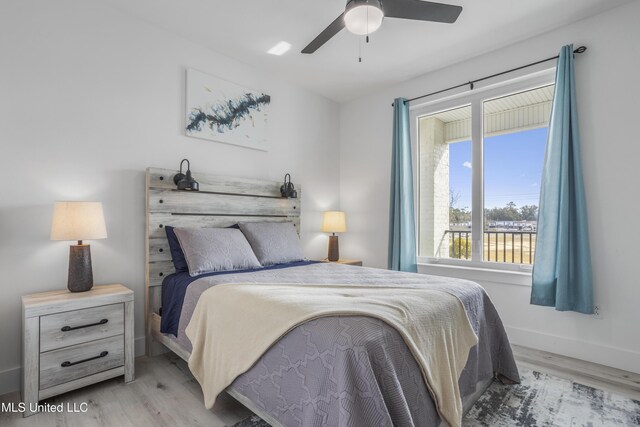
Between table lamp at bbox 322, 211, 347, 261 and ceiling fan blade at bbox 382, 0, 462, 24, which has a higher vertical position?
ceiling fan blade at bbox 382, 0, 462, 24

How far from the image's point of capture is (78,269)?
217 cm

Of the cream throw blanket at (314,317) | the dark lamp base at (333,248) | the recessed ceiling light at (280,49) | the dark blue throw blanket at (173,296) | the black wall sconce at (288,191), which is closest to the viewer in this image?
the cream throw blanket at (314,317)

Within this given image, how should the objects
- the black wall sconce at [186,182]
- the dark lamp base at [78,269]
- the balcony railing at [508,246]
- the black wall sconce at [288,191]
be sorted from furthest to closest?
the black wall sconce at [288,191], the balcony railing at [508,246], the black wall sconce at [186,182], the dark lamp base at [78,269]

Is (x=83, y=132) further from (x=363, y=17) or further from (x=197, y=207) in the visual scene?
(x=363, y=17)

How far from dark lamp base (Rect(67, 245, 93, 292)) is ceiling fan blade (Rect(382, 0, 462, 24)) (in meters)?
2.45

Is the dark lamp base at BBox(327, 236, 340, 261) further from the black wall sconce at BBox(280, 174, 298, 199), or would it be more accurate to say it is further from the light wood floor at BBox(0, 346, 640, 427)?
the light wood floor at BBox(0, 346, 640, 427)

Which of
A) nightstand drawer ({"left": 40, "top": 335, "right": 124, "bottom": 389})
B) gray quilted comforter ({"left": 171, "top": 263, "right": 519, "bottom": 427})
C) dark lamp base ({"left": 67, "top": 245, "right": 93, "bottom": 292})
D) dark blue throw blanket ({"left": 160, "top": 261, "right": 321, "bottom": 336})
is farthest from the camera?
dark blue throw blanket ({"left": 160, "top": 261, "right": 321, "bottom": 336})

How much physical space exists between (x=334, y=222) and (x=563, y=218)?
2234 mm

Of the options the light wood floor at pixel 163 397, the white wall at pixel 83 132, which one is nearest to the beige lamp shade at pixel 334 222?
the white wall at pixel 83 132

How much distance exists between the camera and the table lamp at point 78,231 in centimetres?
206

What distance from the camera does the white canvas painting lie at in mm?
3016

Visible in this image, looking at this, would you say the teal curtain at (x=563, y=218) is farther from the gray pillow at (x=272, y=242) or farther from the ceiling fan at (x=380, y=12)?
the gray pillow at (x=272, y=242)

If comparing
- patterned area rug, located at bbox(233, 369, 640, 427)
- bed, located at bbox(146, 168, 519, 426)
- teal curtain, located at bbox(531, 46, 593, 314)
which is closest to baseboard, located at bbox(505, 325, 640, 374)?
teal curtain, located at bbox(531, 46, 593, 314)

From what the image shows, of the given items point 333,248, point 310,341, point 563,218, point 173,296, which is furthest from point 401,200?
point 310,341
